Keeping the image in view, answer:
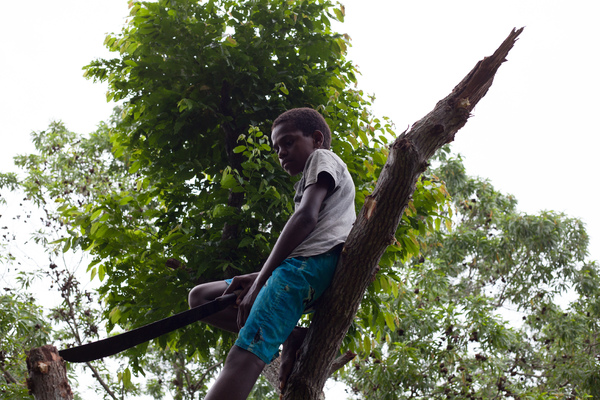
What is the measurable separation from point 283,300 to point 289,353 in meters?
0.43

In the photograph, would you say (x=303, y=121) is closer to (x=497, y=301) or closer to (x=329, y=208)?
(x=329, y=208)

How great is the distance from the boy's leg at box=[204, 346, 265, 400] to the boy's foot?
346 mm

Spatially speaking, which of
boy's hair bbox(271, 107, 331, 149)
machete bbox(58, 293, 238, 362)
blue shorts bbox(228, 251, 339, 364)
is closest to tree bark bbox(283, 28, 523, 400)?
blue shorts bbox(228, 251, 339, 364)

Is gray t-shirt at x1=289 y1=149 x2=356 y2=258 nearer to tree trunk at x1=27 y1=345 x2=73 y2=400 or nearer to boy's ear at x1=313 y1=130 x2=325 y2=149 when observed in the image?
boy's ear at x1=313 y1=130 x2=325 y2=149

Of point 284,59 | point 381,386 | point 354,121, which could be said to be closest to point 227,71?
point 284,59

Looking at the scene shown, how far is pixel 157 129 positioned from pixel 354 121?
1.75m

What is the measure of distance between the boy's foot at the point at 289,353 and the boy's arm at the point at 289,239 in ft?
1.05

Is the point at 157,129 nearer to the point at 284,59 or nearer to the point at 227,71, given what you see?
the point at 227,71

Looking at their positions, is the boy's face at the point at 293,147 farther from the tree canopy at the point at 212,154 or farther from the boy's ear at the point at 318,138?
the tree canopy at the point at 212,154

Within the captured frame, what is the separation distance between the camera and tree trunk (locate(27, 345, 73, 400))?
9.79ft

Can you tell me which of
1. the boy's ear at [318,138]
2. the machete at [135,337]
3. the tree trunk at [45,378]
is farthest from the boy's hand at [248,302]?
the tree trunk at [45,378]

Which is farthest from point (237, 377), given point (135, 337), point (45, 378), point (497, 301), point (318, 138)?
point (497, 301)

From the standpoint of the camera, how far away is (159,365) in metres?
10.5

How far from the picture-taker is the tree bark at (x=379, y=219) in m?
2.25
